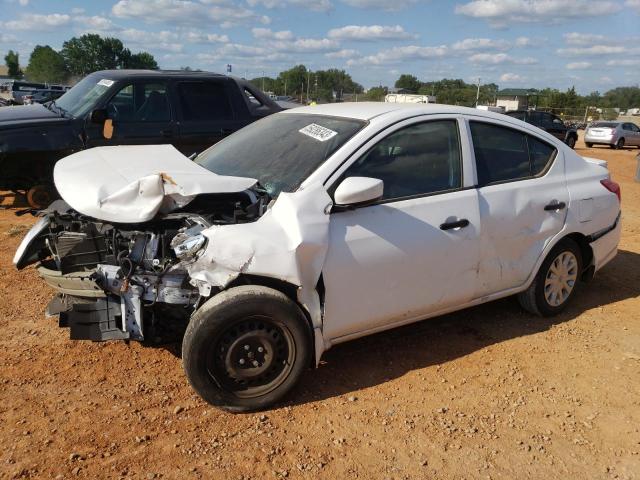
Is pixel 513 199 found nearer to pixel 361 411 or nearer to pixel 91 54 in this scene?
pixel 361 411

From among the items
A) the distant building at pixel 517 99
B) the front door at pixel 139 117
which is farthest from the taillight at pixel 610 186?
the distant building at pixel 517 99

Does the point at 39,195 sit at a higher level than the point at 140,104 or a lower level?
lower

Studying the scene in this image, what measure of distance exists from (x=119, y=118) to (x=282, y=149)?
188 inches

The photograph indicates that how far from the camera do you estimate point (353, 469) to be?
2.91 m

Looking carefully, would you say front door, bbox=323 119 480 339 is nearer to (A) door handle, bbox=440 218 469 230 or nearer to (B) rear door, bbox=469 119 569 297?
(A) door handle, bbox=440 218 469 230

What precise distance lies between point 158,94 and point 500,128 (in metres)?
5.40

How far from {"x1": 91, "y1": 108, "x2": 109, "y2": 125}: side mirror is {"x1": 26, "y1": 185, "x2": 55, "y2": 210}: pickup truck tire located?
117 centimetres

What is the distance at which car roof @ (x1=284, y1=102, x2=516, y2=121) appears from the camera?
388cm

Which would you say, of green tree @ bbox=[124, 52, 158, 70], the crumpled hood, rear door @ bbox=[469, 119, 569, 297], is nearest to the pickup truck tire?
the crumpled hood

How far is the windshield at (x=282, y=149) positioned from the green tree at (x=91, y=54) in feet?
324

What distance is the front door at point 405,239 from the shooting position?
3.41 meters

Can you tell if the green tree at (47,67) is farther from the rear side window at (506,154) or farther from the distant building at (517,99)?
the rear side window at (506,154)

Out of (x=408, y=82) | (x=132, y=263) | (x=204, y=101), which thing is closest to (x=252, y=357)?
(x=132, y=263)

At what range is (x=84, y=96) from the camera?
8125 millimetres
